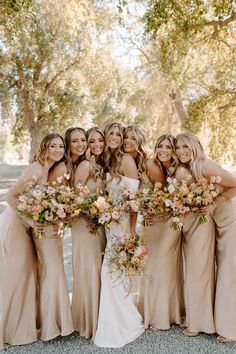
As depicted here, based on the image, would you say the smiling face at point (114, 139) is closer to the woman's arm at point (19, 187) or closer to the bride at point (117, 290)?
the bride at point (117, 290)

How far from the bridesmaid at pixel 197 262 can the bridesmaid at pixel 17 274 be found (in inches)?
69.8

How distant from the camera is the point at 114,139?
4.96 m

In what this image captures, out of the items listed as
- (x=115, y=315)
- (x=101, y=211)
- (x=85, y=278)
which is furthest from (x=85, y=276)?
(x=101, y=211)

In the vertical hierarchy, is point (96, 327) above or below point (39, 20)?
below

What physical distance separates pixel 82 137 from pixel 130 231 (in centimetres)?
134

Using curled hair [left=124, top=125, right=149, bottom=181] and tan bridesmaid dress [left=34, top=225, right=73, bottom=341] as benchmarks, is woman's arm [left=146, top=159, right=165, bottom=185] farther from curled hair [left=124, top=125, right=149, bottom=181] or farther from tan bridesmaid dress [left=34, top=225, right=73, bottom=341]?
tan bridesmaid dress [left=34, top=225, right=73, bottom=341]

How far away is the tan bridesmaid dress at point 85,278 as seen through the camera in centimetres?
443

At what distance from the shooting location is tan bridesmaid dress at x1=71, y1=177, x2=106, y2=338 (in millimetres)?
4434

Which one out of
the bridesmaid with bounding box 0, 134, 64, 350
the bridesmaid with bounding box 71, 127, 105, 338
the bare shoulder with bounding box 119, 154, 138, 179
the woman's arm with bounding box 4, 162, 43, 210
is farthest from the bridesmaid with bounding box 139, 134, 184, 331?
the woman's arm with bounding box 4, 162, 43, 210

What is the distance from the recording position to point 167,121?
58.7 feet

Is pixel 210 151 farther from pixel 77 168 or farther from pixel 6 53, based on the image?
pixel 6 53

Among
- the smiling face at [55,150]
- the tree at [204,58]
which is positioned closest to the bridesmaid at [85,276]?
the smiling face at [55,150]

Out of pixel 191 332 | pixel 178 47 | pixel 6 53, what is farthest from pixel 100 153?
pixel 6 53

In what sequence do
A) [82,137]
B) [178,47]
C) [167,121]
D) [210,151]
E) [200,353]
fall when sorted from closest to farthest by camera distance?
[200,353]
[82,137]
[178,47]
[210,151]
[167,121]
